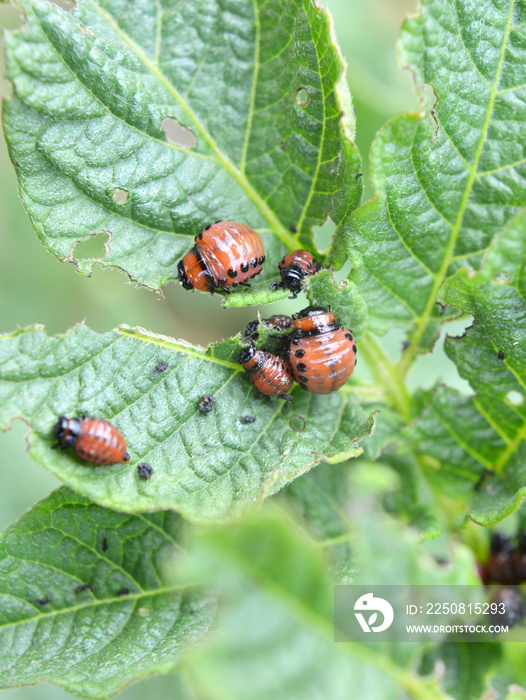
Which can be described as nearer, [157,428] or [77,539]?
[157,428]

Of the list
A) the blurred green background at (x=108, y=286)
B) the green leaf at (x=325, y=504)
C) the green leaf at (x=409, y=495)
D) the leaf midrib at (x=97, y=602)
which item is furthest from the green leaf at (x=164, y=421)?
the blurred green background at (x=108, y=286)

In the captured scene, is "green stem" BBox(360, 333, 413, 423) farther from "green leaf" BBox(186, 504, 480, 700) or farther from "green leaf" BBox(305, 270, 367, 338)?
"green leaf" BBox(186, 504, 480, 700)

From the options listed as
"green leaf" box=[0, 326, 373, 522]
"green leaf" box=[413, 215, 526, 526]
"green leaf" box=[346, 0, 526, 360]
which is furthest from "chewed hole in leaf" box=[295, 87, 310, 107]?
"green leaf" box=[0, 326, 373, 522]

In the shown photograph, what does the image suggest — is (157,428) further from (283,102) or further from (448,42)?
(448,42)

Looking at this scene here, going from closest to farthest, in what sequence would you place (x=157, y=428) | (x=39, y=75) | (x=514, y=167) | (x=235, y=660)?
(x=235, y=660) → (x=39, y=75) → (x=157, y=428) → (x=514, y=167)

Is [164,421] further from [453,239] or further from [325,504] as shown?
[453,239]

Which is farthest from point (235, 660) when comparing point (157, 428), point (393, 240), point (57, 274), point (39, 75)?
point (57, 274)
